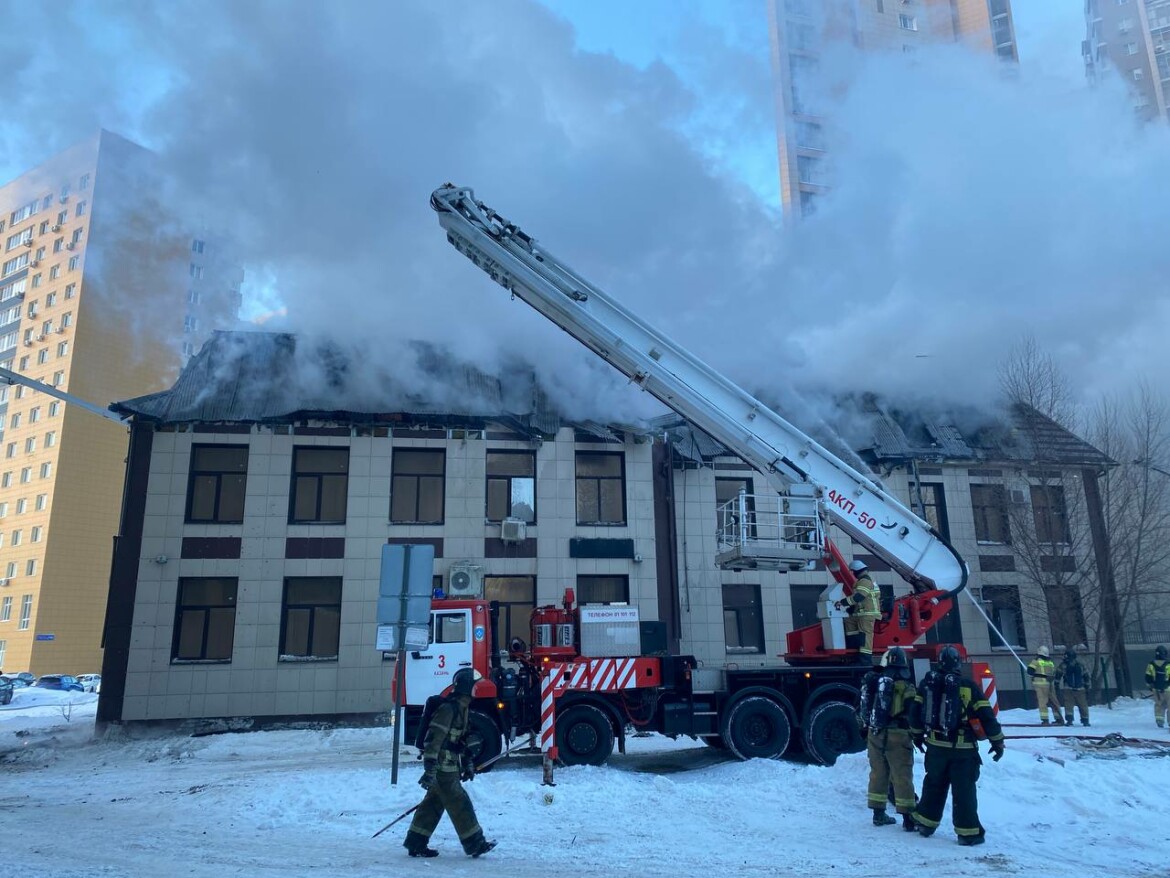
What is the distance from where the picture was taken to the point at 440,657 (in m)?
12.2

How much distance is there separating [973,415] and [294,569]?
1864 cm

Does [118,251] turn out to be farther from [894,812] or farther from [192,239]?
[894,812]

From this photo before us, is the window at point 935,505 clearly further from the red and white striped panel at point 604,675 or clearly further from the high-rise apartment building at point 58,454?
the high-rise apartment building at point 58,454

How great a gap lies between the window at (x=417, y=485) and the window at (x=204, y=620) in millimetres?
4123

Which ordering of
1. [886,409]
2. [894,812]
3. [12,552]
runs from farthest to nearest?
[12,552]
[886,409]
[894,812]

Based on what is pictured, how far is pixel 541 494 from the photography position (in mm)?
20266

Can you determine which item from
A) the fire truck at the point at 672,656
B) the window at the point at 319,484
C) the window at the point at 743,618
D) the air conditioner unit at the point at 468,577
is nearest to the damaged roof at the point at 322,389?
the window at the point at 319,484

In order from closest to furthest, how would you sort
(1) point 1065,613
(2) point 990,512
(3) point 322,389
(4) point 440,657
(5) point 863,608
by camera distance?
1. (4) point 440,657
2. (5) point 863,608
3. (3) point 322,389
4. (1) point 1065,613
5. (2) point 990,512

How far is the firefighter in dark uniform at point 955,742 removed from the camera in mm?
7152

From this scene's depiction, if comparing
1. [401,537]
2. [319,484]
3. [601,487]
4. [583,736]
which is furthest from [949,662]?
[319,484]

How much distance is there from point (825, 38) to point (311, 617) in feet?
111

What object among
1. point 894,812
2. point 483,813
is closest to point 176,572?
point 483,813

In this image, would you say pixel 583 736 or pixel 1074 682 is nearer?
pixel 583 736

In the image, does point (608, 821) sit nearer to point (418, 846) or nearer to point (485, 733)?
point (418, 846)
